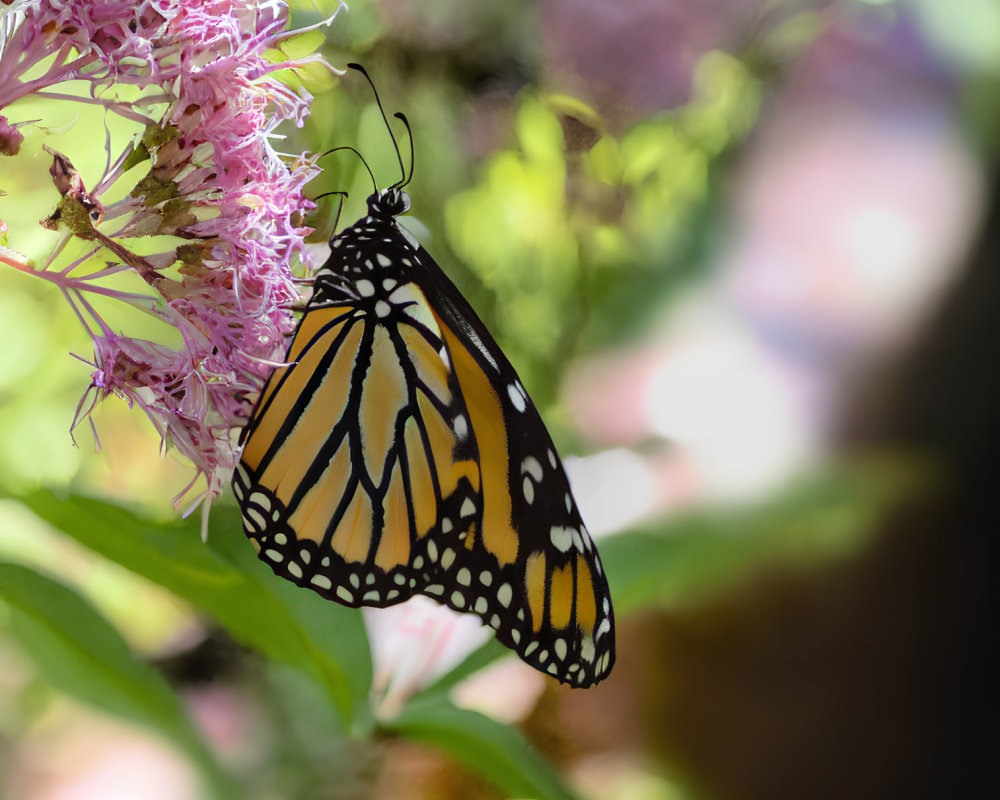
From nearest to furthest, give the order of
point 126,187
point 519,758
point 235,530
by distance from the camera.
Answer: point 126,187 → point 235,530 → point 519,758

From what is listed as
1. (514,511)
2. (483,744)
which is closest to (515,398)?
(514,511)

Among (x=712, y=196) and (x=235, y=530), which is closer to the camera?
(x=235, y=530)

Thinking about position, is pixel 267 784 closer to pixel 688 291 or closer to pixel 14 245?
pixel 14 245

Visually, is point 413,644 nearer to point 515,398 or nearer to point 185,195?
point 515,398

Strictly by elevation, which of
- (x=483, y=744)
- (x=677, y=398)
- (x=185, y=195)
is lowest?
(x=483, y=744)

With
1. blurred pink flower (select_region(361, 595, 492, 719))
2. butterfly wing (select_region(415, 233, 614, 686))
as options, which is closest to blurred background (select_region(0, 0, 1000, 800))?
blurred pink flower (select_region(361, 595, 492, 719))

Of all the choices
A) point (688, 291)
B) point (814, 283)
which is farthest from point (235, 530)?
point (814, 283)
